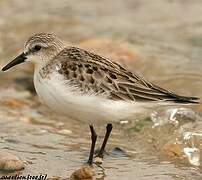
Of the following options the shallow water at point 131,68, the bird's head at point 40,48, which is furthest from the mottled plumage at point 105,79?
the shallow water at point 131,68

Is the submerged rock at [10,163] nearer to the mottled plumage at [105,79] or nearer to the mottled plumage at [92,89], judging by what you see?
the mottled plumage at [92,89]

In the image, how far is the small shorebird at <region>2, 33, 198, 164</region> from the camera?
7586mm

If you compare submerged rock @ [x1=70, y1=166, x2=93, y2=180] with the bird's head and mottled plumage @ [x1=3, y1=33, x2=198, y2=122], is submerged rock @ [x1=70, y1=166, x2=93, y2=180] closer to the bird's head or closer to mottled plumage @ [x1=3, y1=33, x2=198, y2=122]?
mottled plumage @ [x1=3, y1=33, x2=198, y2=122]

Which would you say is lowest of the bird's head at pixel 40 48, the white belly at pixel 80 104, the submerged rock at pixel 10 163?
the submerged rock at pixel 10 163

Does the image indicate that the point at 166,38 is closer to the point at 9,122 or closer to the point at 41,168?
the point at 9,122

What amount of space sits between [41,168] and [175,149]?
1644 millimetres

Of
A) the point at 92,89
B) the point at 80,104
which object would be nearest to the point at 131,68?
the point at 92,89

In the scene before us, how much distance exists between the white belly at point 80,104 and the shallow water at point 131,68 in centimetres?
60

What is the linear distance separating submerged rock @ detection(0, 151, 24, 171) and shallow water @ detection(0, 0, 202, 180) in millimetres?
115

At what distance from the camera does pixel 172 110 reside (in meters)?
9.38

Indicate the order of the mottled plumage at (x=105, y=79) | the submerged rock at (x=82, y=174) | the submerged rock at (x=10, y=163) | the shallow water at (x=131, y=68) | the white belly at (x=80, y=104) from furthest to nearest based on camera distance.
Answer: the shallow water at (x=131, y=68)
the mottled plumage at (x=105, y=79)
the white belly at (x=80, y=104)
the submerged rock at (x=10, y=163)
the submerged rock at (x=82, y=174)

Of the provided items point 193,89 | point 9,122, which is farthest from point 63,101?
point 193,89

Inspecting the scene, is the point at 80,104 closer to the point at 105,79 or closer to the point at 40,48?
the point at 105,79

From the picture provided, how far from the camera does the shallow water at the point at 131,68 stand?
8016 mm
